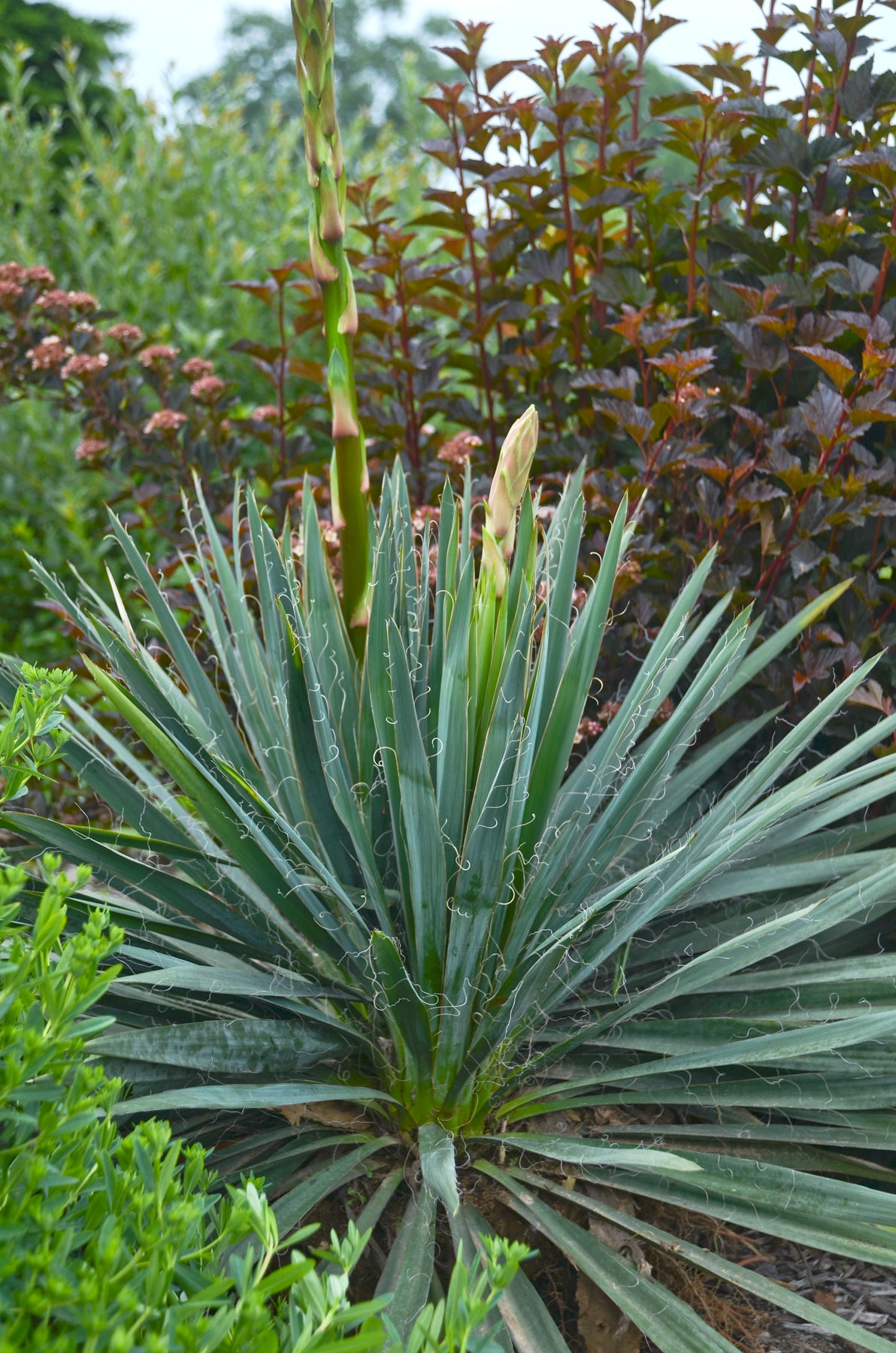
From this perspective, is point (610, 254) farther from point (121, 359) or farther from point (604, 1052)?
point (604, 1052)

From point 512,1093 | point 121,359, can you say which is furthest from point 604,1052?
point 121,359

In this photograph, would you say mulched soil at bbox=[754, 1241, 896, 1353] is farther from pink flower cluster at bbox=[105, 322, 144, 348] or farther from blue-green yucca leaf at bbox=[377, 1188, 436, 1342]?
pink flower cluster at bbox=[105, 322, 144, 348]

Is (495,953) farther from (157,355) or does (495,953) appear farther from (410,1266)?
(157,355)

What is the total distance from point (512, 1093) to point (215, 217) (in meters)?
5.10

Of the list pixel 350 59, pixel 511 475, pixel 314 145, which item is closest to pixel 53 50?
pixel 314 145

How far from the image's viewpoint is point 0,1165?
98cm

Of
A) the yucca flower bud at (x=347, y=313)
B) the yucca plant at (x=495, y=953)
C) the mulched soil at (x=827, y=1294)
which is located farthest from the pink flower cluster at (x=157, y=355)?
the mulched soil at (x=827, y=1294)

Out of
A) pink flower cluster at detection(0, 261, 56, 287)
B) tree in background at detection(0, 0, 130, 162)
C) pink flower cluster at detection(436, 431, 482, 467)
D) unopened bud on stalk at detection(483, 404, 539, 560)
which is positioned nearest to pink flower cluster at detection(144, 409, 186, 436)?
pink flower cluster at detection(0, 261, 56, 287)

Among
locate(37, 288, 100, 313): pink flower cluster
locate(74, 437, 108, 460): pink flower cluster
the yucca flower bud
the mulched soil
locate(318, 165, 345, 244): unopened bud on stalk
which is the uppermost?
locate(318, 165, 345, 244): unopened bud on stalk

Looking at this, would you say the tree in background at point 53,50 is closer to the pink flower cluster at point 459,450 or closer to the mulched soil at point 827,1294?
the pink flower cluster at point 459,450

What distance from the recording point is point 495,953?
5.29ft

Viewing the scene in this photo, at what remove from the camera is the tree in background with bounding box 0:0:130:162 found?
31.6 feet

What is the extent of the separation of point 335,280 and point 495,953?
3.52 feet

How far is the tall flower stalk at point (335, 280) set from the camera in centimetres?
164
